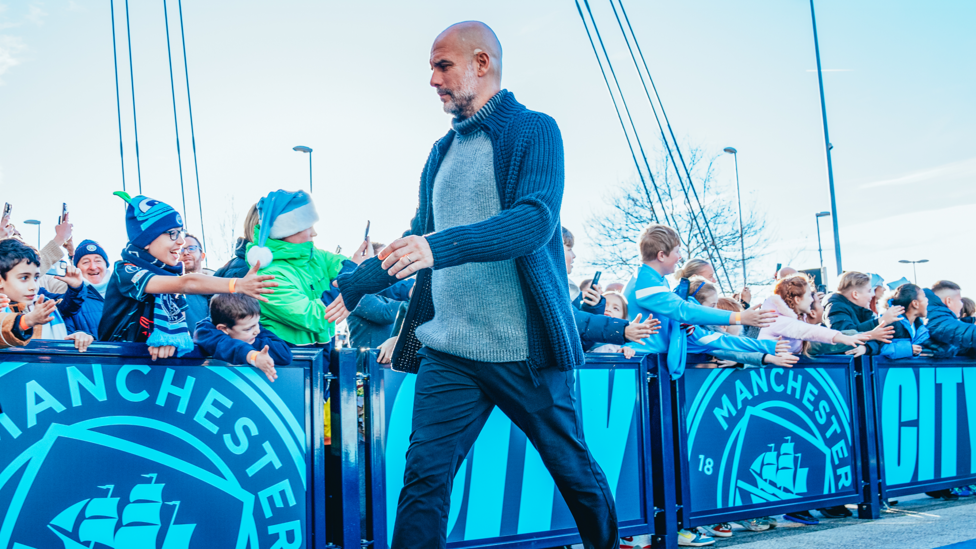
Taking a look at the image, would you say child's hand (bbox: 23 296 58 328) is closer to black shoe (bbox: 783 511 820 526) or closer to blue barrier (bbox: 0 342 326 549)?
blue barrier (bbox: 0 342 326 549)

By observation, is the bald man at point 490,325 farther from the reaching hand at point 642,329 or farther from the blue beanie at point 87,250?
the blue beanie at point 87,250

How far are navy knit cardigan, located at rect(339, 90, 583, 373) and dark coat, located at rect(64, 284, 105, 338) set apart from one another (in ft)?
8.57

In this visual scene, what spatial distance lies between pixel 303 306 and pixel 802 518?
143 inches

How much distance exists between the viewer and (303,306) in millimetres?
3557

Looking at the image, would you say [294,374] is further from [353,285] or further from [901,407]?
[901,407]

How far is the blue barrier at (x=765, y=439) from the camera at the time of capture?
14.2 feet

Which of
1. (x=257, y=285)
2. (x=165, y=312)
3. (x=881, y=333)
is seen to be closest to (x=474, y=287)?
(x=257, y=285)

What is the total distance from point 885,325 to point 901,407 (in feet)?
2.42

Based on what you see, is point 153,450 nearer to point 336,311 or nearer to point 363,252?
point 336,311

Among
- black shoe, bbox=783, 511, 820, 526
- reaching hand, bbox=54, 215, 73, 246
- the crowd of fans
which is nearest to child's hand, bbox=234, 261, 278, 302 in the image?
the crowd of fans

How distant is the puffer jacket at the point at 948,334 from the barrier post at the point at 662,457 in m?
3.00

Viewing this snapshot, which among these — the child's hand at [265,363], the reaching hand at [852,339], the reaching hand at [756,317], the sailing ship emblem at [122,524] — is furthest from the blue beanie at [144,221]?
the reaching hand at [852,339]

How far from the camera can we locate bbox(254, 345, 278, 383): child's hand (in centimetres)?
312

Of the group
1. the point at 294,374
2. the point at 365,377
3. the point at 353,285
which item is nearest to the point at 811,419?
the point at 365,377
